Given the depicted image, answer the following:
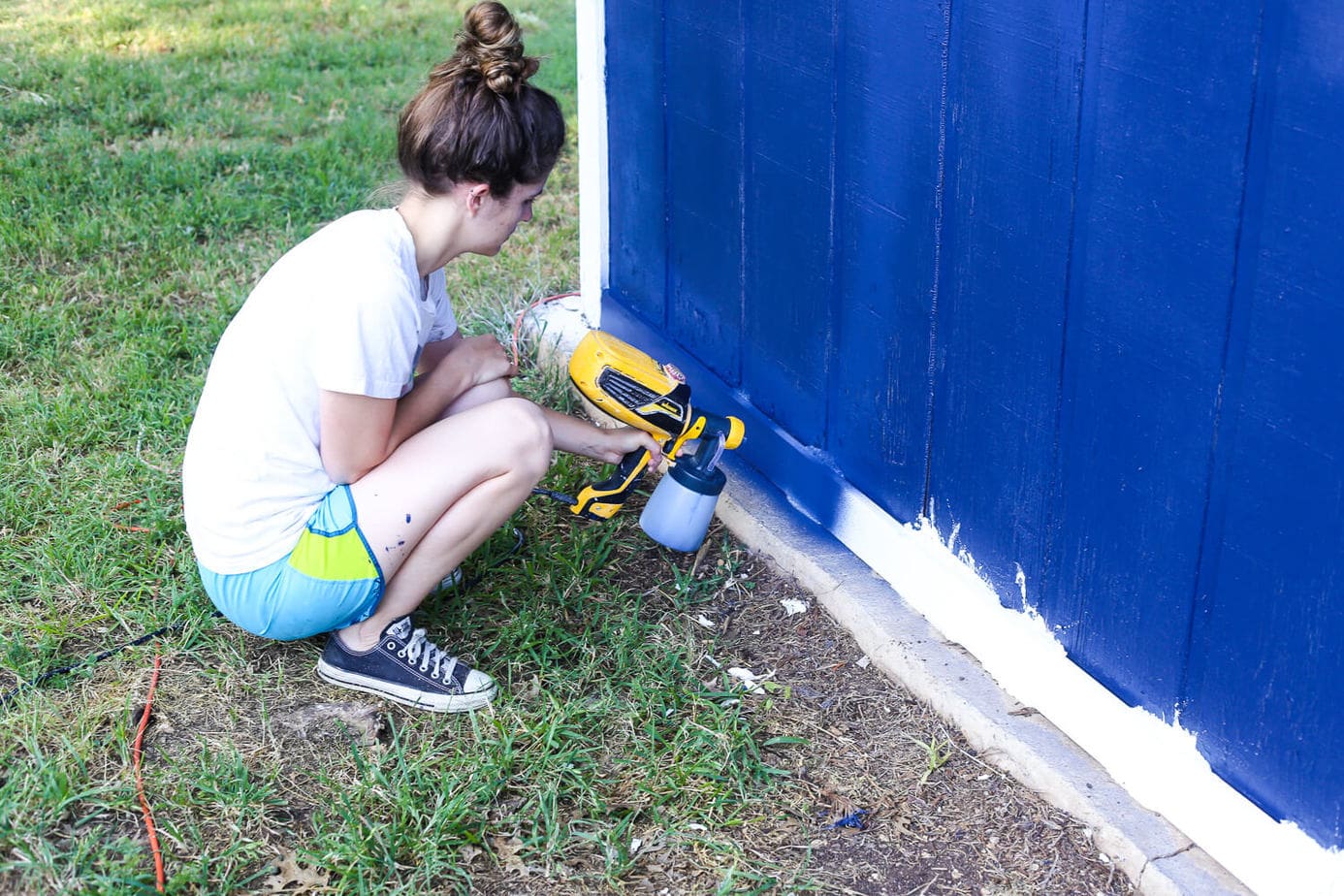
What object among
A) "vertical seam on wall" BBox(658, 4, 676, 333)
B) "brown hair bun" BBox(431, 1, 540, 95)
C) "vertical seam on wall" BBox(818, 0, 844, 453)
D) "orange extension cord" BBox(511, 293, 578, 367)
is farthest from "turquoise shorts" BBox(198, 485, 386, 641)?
"orange extension cord" BBox(511, 293, 578, 367)

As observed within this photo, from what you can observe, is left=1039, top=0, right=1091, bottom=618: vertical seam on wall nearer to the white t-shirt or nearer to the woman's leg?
the woman's leg

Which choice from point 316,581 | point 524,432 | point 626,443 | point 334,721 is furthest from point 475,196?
point 334,721

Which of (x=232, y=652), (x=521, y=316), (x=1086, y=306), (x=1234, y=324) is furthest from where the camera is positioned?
→ (x=521, y=316)

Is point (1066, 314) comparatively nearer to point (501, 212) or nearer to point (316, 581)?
point (501, 212)

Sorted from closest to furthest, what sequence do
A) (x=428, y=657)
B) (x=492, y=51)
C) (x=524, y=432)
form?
1. (x=492, y=51)
2. (x=524, y=432)
3. (x=428, y=657)

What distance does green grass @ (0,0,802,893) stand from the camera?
224 cm

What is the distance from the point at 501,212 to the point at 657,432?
1.86 ft

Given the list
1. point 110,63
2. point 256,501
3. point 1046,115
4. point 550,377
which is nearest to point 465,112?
point 256,501

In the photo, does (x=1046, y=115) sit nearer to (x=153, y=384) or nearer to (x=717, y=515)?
(x=717, y=515)

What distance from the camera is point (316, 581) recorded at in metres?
2.46

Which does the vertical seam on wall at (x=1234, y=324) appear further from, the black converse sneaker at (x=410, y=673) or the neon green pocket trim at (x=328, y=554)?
the neon green pocket trim at (x=328, y=554)

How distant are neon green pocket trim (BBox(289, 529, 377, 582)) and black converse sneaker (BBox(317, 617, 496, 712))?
21cm

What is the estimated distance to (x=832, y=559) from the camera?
9.65ft

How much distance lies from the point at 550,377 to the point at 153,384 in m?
1.08
